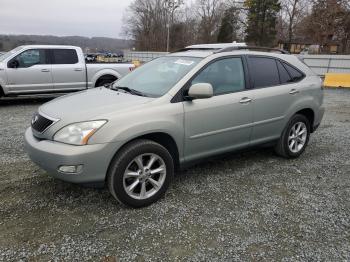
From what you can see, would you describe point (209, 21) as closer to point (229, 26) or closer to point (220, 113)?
point (229, 26)

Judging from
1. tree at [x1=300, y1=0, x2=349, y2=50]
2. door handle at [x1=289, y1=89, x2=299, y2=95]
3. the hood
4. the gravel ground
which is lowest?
the gravel ground

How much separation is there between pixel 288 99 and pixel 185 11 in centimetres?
6696

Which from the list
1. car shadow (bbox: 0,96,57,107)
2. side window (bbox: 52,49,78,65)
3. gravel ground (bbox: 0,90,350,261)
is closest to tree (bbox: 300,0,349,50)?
side window (bbox: 52,49,78,65)

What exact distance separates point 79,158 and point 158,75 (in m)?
1.64

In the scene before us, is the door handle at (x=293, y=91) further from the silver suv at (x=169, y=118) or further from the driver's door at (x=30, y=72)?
the driver's door at (x=30, y=72)

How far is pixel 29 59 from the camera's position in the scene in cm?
896

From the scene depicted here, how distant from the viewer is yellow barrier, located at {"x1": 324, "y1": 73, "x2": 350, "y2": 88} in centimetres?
1529

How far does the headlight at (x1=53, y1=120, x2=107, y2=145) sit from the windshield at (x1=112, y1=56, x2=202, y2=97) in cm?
85

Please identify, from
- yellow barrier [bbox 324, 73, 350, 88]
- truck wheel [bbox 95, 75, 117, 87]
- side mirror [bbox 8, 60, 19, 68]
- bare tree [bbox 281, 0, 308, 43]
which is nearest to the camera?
side mirror [bbox 8, 60, 19, 68]

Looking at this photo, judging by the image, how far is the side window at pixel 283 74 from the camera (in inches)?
185

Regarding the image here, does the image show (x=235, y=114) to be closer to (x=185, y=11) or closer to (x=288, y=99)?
(x=288, y=99)

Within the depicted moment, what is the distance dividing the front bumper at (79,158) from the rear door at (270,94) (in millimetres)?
2162

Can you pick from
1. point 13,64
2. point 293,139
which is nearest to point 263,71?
point 293,139

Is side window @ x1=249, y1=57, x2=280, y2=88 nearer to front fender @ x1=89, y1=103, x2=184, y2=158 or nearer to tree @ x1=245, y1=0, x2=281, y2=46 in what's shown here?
front fender @ x1=89, y1=103, x2=184, y2=158
